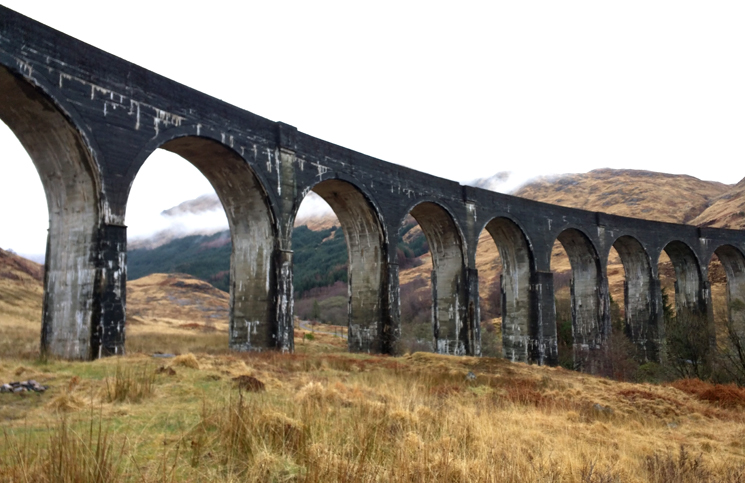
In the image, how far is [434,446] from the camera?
486cm

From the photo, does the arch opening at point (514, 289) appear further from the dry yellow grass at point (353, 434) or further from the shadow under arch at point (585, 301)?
the dry yellow grass at point (353, 434)

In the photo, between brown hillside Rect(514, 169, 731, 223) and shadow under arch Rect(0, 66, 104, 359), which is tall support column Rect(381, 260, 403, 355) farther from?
brown hillside Rect(514, 169, 731, 223)

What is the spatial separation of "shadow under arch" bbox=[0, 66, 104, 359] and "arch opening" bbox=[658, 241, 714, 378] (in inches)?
945

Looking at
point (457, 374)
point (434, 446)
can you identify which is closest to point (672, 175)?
point (457, 374)

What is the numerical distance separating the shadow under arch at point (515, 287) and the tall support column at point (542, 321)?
202 mm

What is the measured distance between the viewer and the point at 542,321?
2703 centimetres

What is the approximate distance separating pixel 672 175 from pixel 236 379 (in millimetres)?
130943

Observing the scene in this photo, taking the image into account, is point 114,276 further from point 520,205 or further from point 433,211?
point 520,205

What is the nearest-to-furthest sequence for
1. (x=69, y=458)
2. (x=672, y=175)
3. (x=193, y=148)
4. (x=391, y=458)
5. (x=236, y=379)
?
(x=69, y=458)
(x=391, y=458)
(x=236, y=379)
(x=193, y=148)
(x=672, y=175)

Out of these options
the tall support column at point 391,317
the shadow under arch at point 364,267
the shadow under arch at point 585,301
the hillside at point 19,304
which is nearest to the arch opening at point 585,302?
the shadow under arch at point 585,301

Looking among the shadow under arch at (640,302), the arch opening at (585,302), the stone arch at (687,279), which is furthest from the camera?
the stone arch at (687,279)

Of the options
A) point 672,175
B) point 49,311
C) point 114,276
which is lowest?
point 49,311

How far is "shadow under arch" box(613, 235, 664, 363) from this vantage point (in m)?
31.2

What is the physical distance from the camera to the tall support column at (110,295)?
12.3 metres
